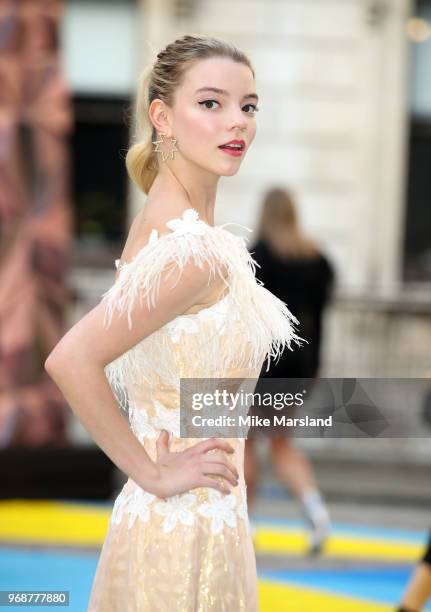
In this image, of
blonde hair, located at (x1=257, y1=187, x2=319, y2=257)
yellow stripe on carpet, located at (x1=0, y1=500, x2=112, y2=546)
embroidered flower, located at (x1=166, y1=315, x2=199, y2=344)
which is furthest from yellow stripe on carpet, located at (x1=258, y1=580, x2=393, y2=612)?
embroidered flower, located at (x1=166, y1=315, x2=199, y2=344)

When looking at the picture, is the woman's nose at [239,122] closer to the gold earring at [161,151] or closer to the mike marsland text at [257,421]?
the gold earring at [161,151]

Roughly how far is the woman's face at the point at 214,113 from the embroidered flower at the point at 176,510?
61 cm

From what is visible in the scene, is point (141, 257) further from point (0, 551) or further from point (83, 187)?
point (83, 187)

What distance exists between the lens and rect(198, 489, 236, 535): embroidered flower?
216cm

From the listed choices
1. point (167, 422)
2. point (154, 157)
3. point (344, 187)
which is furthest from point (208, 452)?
point (344, 187)

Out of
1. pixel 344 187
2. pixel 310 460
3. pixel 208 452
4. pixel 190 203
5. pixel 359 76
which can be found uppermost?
pixel 359 76

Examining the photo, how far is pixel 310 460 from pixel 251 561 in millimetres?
6547

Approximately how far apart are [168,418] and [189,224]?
1.18ft

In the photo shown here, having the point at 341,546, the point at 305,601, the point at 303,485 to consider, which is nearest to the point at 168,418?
the point at 305,601

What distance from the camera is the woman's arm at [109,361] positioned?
78.4 inches

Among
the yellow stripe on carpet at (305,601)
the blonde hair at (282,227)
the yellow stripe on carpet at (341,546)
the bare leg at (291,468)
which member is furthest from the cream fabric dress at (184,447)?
the blonde hair at (282,227)

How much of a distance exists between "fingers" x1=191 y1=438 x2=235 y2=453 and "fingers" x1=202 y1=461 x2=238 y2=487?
0.03m

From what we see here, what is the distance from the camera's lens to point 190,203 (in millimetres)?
2197

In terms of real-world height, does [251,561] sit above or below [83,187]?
below
